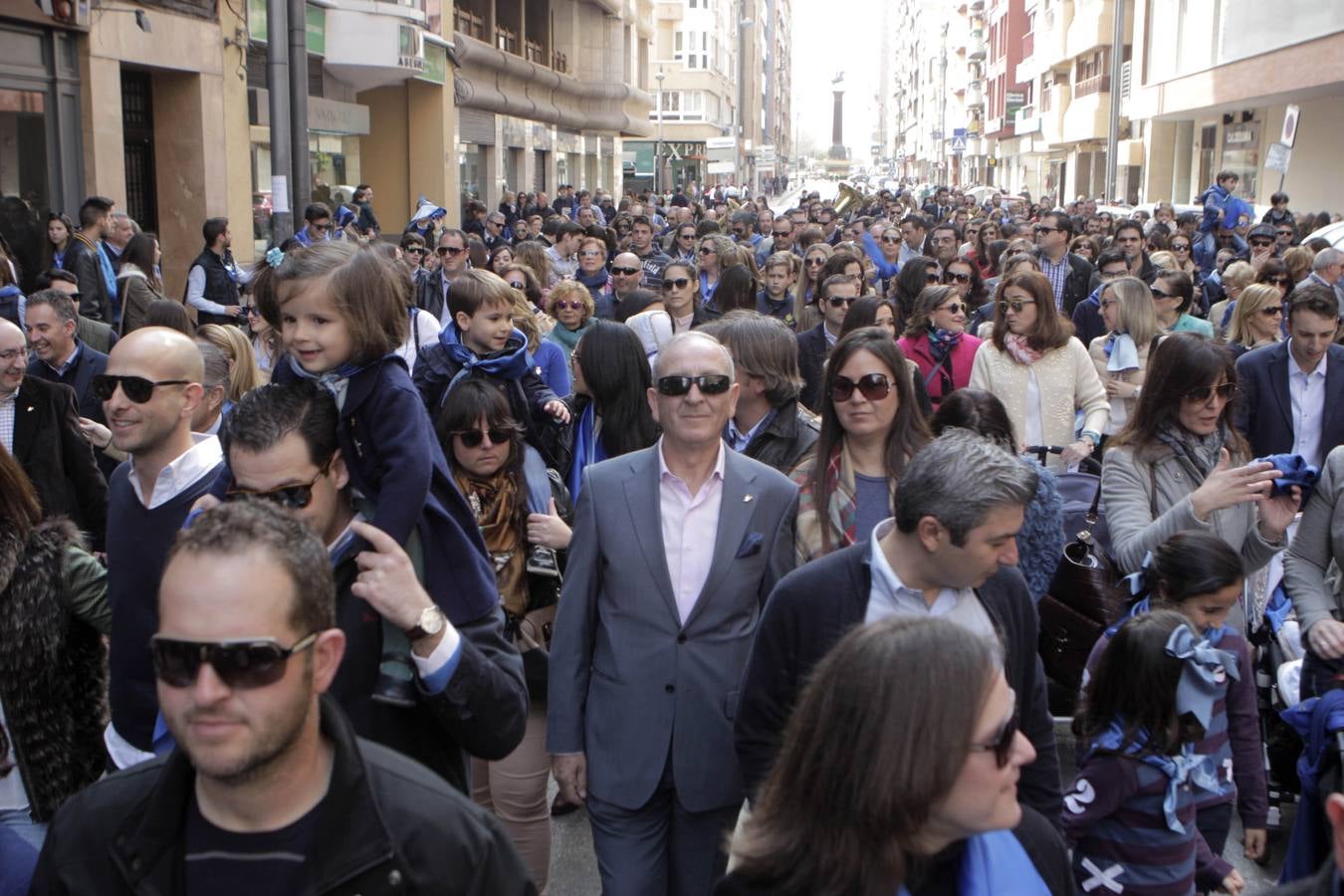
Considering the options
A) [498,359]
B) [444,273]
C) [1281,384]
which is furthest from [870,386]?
[444,273]

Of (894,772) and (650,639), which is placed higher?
(894,772)

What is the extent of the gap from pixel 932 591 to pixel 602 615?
1.13 m

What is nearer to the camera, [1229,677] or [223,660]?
[223,660]

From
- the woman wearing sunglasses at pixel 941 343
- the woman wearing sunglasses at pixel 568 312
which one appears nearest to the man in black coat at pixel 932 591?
the woman wearing sunglasses at pixel 941 343

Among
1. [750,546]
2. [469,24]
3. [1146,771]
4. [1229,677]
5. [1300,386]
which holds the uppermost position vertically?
[469,24]

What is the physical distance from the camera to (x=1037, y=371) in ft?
25.0

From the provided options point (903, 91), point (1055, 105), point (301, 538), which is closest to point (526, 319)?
point (301, 538)

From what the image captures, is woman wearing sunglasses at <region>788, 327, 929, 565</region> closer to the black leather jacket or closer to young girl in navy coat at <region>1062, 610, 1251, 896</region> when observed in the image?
young girl in navy coat at <region>1062, 610, 1251, 896</region>

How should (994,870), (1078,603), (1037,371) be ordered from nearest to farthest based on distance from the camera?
(994,870) → (1078,603) → (1037,371)

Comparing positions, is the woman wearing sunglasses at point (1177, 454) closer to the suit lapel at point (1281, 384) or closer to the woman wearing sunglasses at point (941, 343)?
the suit lapel at point (1281, 384)

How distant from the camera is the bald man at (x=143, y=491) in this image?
3521mm

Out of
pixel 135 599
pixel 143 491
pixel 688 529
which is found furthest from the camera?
pixel 688 529

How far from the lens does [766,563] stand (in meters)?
4.11

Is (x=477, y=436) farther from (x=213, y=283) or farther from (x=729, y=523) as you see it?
(x=213, y=283)
